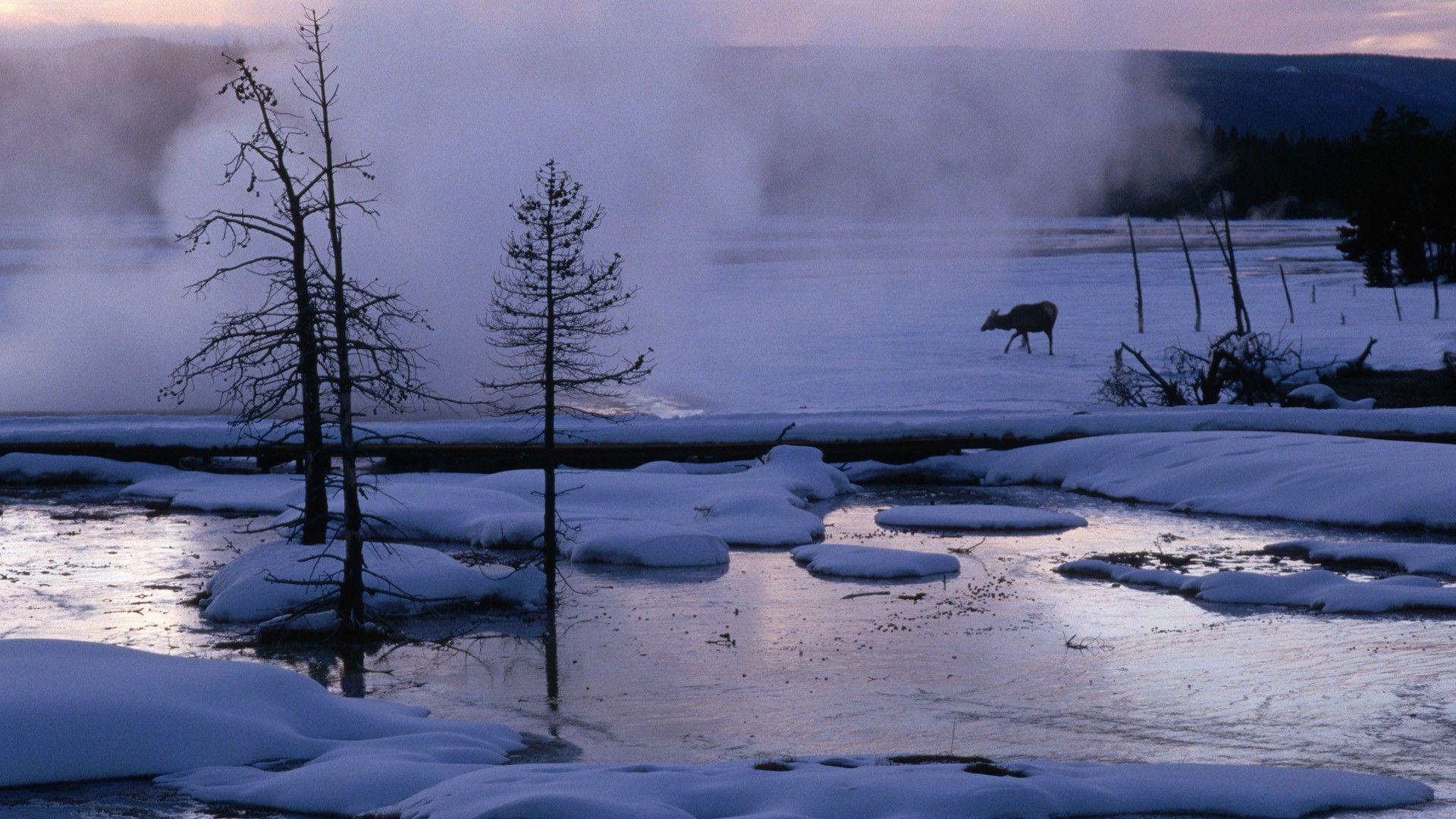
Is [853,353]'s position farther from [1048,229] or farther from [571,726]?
[1048,229]

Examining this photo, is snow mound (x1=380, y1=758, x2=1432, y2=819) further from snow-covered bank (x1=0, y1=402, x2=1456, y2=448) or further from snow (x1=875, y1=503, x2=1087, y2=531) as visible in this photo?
snow-covered bank (x1=0, y1=402, x2=1456, y2=448)

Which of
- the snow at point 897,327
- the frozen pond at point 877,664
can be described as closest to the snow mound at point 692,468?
the snow at point 897,327

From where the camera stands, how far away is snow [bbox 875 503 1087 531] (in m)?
21.0

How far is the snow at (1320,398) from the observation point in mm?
29562

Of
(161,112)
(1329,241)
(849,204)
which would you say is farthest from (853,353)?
(161,112)

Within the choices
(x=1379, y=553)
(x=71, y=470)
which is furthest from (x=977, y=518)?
(x=71, y=470)

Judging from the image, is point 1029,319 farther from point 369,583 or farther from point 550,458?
point 369,583

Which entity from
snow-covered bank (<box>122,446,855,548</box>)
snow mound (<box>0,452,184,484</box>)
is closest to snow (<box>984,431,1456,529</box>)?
snow-covered bank (<box>122,446,855,548</box>)

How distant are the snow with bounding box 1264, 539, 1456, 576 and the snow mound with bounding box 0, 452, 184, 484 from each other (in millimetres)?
18144

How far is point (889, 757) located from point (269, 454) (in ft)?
60.3

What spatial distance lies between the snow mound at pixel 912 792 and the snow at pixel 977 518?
36.9 feet

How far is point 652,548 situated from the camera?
18766mm

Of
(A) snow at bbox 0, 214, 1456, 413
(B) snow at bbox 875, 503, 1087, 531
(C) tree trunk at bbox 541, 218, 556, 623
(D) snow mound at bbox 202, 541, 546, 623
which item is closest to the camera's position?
(D) snow mound at bbox 202, 541, 546, 623

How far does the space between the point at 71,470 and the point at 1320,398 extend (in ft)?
75.6
